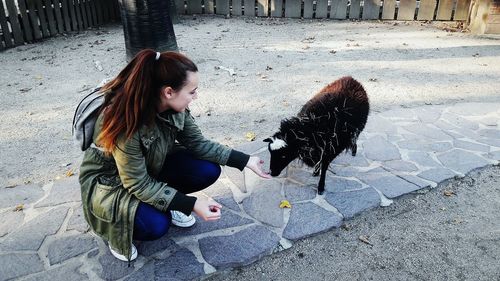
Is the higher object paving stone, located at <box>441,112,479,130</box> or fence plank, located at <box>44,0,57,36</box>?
fence plank, located at <box>44,0,57,36</box>

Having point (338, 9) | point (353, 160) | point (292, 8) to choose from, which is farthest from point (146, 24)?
point (338, 9)

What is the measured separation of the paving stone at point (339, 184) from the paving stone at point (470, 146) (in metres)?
1.47

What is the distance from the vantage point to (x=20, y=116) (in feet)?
17.2

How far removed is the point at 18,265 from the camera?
2.80 metres

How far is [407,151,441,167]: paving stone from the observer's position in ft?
13.2

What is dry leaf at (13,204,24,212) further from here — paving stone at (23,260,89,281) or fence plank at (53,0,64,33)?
fence plank at (53,0,64,33)

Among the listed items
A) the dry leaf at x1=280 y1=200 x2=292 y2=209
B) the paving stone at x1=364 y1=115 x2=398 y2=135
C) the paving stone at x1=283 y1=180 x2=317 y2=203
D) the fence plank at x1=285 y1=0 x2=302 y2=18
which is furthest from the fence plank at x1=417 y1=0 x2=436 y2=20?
the dry leaf at x1=280 y1=200 x2=292 y2=209

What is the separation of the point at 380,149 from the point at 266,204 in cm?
159

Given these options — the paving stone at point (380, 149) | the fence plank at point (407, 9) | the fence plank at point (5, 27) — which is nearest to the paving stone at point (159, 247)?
the paving stone at point (380, 149)

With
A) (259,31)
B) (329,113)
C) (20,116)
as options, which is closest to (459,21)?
(259,31)

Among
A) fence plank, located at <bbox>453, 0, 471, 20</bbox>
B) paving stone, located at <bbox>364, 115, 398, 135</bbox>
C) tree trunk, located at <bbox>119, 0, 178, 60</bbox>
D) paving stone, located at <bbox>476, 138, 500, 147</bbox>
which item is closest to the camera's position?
paving stone, located at <bbox>476, 138, 500, 147</bbox>

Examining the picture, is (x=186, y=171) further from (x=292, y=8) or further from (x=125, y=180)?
(x=292, y=8)

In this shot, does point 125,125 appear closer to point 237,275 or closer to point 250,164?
point 250,164

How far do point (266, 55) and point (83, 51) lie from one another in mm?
3644
